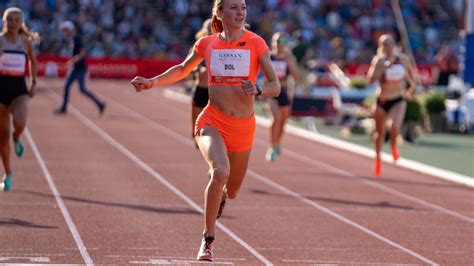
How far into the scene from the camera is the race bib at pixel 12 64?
1423 centimetres

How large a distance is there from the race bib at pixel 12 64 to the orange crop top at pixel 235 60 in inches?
196

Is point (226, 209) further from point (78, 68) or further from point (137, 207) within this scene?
point (78, 68)

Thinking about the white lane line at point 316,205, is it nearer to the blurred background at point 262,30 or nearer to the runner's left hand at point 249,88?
the runner's left hand at point 249,88

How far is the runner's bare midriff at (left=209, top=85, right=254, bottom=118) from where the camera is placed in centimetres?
973

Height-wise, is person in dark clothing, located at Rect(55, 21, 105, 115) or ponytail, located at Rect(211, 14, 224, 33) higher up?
ponytail, located at Rect(211, 14, 224, 33)

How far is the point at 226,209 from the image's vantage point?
1413 centimetres

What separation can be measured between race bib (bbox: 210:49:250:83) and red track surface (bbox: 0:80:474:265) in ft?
4.84

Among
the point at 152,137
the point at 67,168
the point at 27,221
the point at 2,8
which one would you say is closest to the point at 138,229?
the point at 27,221

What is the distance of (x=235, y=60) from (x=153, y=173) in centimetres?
851

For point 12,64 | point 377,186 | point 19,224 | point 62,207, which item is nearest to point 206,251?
point 19,224

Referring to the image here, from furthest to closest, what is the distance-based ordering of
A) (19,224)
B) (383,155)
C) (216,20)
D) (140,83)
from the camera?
(383,155) → (19,224) → (216,20) → (140,83)

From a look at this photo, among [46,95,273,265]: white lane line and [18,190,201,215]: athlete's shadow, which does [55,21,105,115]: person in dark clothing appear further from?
[18,190,201,215]: athlete's shadow

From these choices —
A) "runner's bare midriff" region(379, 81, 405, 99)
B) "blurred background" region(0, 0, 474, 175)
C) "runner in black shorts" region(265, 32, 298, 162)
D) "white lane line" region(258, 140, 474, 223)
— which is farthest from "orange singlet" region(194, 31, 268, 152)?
"blurred background" region(0, 0, 474, 175)

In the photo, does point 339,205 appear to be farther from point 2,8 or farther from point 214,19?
point 2,8
